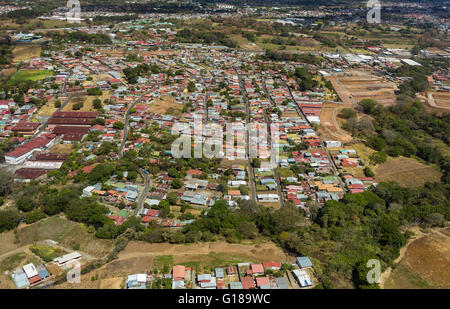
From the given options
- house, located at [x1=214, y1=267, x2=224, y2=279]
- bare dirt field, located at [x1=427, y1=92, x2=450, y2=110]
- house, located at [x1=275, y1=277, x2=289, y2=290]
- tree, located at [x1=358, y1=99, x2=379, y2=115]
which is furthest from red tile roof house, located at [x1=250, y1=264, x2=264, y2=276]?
bare dirt field, located at [x1=427, y1=92, x2=450, y2=110]

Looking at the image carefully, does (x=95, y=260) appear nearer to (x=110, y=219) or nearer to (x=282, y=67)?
(x=110, y=219)

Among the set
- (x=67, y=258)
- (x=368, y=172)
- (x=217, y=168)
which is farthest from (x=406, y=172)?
(x=67, y=258)

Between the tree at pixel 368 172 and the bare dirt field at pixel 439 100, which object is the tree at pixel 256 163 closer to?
the tree at pixel 368 172

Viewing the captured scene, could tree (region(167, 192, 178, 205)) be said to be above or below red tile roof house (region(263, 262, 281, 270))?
above

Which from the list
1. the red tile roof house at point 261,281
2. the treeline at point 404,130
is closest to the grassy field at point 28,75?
the treeline at point 404,130

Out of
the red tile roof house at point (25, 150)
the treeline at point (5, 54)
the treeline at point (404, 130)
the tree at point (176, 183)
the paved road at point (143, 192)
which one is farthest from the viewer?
the treeline at point (5, 54)

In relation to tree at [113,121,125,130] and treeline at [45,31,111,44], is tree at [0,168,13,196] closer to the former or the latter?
tree at [113,121,125,130]

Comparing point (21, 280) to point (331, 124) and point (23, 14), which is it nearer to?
point (331, 124)
